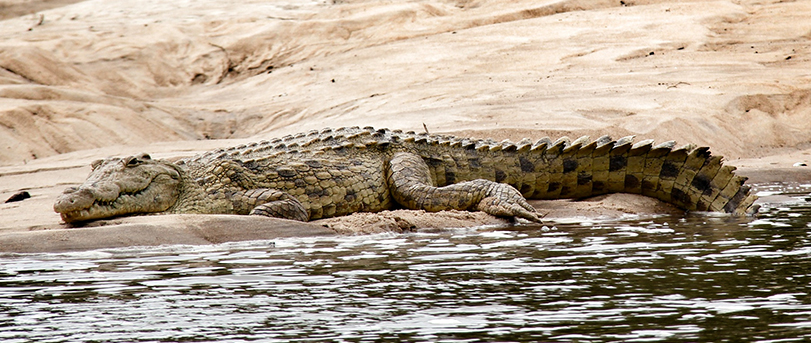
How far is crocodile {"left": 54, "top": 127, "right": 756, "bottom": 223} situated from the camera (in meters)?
7.46

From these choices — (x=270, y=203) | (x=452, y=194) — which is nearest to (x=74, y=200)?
(x=270, y=203)

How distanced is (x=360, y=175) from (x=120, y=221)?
1882 millimetres

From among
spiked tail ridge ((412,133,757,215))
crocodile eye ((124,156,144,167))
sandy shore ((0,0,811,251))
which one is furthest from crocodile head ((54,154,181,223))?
spiked tail ridge ((412,133,757,215))

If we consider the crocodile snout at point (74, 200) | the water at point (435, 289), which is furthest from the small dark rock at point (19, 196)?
the water at point (435, 289)

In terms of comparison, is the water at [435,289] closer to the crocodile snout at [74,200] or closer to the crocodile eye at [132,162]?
the crocodile snout at [74,200]

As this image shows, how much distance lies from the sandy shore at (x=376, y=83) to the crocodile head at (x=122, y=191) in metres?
0.18

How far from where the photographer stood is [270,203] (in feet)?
24.1

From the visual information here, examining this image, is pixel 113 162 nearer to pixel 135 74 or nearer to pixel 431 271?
pixel 431 271

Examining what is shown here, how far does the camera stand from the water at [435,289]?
4062 mm

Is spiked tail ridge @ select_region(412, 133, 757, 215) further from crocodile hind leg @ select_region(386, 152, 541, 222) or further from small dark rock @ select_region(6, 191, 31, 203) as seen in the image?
small dark rock @ select_region(6, 191, 31, 203)

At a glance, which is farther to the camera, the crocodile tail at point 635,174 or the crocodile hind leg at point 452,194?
the crocodile tail at point 635,174

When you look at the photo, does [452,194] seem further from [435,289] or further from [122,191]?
[435,289]

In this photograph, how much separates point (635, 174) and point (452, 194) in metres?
1.50

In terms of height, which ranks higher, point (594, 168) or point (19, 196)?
point (594, 168)
